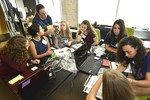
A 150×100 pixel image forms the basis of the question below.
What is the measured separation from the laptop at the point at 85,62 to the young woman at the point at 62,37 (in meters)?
0.86

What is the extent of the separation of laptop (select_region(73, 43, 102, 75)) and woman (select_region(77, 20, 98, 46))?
0.84 m

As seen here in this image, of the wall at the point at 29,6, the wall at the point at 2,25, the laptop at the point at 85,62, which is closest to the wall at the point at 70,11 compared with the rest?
the wall at the point at 29,6

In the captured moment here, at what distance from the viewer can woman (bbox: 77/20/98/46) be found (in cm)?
264

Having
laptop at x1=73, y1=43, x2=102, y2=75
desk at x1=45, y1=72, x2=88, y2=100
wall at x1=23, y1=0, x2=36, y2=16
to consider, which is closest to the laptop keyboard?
laptop at x1=73, y1=43, x2=102, y2=75

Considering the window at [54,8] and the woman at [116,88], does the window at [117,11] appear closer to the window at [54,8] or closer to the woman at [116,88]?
the window at [54,8]

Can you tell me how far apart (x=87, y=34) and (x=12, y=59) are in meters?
1.67

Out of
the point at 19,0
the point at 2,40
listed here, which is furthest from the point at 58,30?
the point at 19,0

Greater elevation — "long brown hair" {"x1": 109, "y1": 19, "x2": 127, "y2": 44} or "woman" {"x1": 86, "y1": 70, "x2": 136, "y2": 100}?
"long brown hair" {"x1": 109, "y1": 19, "x2": 127, "y2": 44}

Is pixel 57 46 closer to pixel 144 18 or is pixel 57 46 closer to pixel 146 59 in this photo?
pixel 146 59

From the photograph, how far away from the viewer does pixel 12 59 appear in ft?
5.09

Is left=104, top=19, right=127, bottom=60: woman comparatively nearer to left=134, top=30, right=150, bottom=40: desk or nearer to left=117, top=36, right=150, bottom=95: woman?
left=117, top=36, right=150, bottom=95: woman

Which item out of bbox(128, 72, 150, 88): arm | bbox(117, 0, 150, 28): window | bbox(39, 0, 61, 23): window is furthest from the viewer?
bbox(39, 0, 61, 23): window

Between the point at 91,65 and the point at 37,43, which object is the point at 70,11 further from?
the point at 91,65

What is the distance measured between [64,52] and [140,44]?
1193mm
